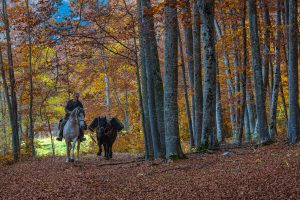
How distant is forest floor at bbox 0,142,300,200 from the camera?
673 centimetres

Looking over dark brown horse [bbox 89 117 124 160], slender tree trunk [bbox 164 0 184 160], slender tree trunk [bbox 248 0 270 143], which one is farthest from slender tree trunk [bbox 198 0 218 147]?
dark brown horse [bbox 89 117 124 160]

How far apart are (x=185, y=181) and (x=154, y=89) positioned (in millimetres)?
5200

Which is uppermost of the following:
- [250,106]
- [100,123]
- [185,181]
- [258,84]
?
[258,84]

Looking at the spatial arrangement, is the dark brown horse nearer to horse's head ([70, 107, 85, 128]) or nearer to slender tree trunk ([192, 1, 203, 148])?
horse's head ([70, 107, 85, 128])

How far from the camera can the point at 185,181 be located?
27.1 ft

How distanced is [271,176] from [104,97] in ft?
76.0

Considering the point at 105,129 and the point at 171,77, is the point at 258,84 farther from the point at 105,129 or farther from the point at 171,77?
the point at 105,129

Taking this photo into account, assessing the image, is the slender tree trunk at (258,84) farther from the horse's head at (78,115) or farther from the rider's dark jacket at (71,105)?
the rider's dark jacket at (71,105)

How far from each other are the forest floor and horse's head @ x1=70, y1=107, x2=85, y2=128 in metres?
3.71

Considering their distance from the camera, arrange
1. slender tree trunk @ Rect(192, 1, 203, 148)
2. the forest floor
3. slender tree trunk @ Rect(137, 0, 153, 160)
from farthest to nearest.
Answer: slender tree trunk @ Rect(192, 1, 203, 148) < slender tree trunk @ Rect(137, 0, 153, 160) < the forest floor

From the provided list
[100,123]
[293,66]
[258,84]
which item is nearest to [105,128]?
[100,123]

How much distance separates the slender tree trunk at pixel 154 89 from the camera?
1288cm

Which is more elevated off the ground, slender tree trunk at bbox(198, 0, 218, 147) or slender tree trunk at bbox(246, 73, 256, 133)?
slender tree trunk at bbox(198, 0, 218, 147)

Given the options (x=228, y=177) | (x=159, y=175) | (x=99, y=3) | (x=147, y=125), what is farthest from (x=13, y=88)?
(x=228, y=177)
